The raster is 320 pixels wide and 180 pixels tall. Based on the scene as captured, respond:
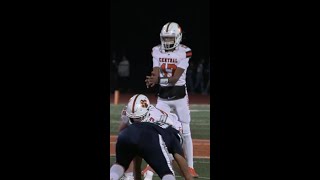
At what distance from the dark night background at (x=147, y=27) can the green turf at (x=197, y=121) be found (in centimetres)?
620

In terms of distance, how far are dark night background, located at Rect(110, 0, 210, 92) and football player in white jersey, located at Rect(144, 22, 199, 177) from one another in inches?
617

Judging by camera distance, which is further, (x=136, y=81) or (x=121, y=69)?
(x=136, y=81)

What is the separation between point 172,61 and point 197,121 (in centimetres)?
658

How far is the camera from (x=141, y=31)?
81.8ft

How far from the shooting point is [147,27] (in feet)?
81.3

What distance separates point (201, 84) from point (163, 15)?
101 inches

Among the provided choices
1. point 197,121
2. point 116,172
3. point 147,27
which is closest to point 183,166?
point 116,172

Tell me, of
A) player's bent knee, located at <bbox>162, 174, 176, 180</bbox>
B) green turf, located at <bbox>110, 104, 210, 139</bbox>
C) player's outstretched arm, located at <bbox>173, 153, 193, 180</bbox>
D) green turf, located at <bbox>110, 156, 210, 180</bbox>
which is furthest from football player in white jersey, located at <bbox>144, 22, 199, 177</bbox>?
green turf, located at <bbox>110, 104, 210, 139</bbox>

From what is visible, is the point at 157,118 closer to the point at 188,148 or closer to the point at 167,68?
the point at 188,148

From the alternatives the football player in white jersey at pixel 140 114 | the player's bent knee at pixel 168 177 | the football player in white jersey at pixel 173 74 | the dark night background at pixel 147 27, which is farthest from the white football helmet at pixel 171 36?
the dark night background at pixel 147 27

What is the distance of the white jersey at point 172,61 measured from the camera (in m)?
8.38

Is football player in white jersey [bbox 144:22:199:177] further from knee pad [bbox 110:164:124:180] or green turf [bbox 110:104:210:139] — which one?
green turf [bbox 110:104:210:139]

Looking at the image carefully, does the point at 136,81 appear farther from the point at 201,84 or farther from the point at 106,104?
the point at 106,104

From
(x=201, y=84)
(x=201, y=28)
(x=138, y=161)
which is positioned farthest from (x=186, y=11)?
(x=138, y=161)
